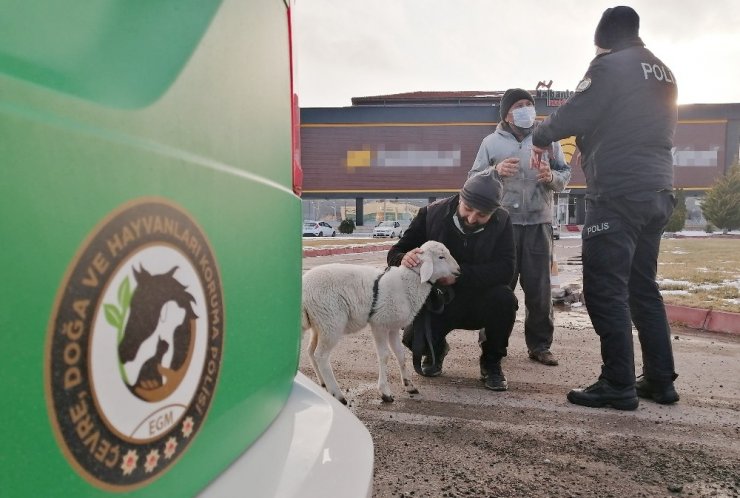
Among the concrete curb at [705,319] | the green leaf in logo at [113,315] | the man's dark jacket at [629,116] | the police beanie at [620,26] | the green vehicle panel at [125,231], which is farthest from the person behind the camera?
the concrete curb at [705,319]

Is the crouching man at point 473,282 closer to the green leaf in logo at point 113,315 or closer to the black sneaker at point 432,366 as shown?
the black sneaker at point 432,366

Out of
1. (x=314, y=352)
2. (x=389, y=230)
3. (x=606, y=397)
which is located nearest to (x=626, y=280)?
(x=606, y=397)

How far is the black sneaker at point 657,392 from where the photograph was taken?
3322 mm

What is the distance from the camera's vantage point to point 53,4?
69 cm

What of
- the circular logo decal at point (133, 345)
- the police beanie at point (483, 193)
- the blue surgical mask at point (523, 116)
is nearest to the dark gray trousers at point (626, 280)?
the police beanie at point (483, 193)

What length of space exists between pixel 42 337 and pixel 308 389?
0.99m

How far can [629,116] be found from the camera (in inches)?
126

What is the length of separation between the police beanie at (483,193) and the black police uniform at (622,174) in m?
0.53

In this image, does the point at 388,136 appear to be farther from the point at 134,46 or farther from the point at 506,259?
the point at 134,46

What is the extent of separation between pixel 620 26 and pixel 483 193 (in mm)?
1265

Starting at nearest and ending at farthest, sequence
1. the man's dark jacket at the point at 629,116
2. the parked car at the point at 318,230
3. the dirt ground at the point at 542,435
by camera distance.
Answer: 1. the dirt ground at the point at 542,435
2. the man's dark jacket at the point at 629,116
3. the parked car at the point at 318,230

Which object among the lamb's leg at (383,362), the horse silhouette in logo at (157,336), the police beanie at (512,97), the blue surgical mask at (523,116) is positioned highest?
the police beanie at (512,97)

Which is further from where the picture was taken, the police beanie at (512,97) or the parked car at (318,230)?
the parked car at (318,230)

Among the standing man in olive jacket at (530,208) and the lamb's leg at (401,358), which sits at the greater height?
the standing man in olive jacket at (530,208)
